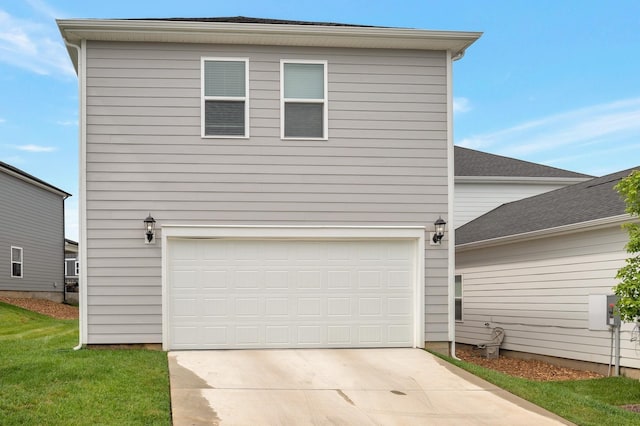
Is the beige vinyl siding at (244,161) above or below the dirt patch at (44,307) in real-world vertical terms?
above

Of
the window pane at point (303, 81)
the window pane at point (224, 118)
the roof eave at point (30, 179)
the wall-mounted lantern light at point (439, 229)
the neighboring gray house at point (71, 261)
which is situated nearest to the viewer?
the window pane at point (224, 118)

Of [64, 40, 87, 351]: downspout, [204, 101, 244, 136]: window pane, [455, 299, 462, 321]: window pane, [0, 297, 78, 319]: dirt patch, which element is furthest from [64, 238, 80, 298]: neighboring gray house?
[204, 101, 244, 136]: window pane

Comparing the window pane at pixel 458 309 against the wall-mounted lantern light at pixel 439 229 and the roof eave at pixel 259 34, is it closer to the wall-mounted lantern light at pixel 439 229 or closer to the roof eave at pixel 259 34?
the wall-mounted lantern light at pixel 439 229

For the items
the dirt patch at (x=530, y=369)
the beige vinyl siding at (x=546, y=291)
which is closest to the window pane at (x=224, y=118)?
the beige vinyl siding at (x=546, y=291)

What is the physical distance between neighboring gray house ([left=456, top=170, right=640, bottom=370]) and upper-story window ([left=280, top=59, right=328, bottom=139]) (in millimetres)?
5346

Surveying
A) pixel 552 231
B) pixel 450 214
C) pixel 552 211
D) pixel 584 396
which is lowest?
pixel 584 396

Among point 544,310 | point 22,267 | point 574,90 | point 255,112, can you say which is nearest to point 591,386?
point 544,310

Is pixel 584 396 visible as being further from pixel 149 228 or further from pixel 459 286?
pixel 459 286

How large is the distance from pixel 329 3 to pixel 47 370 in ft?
36.1

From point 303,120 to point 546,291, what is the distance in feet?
21.5

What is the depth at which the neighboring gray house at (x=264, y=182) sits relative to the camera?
1007 cm

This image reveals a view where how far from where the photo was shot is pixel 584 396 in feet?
28.0

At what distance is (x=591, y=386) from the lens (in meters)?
10.0

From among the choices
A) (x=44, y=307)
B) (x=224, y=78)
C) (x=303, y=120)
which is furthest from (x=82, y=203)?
(x=44, y=307)
